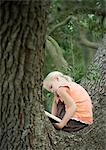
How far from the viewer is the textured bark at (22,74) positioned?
2.43 meters

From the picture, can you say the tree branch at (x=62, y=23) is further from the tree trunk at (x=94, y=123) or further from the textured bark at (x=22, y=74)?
the textured bark at (x=22, y=74)

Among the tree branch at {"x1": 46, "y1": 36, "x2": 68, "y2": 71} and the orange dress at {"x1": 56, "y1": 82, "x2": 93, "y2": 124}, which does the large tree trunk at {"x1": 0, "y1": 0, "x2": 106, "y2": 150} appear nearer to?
the orange dress at {"x1": 56, "y1": 82, "x2": 93, "y2": 124}

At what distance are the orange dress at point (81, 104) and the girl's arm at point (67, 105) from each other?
7 centimetres

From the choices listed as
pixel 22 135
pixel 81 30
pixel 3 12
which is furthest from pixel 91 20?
pixel 3 12

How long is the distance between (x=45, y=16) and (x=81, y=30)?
4.22 meters

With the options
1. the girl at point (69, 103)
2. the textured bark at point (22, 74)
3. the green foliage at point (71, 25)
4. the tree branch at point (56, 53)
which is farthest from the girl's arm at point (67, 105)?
the tree branch at point (56, 53)

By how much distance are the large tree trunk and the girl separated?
7cm

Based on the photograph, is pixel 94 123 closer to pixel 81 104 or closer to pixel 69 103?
pixel 81 104

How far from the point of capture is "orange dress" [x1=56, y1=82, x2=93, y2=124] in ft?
11.5

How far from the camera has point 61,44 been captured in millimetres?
6191

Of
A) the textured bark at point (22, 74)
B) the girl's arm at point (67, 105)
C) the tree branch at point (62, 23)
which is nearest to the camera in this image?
the textured bark at point (22, 74)

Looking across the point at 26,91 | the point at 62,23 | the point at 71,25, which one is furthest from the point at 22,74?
the point at 62,23

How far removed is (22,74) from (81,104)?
943 mm

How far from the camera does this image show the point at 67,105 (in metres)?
3.41
